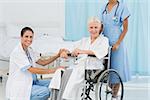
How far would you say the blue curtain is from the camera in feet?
15.0

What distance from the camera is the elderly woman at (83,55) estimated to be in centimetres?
254

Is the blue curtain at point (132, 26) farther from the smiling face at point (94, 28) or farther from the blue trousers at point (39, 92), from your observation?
the blue trousers at point (39, 92)

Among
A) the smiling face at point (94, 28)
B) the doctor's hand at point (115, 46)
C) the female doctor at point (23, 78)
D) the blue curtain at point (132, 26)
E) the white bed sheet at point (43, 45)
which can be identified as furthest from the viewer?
the blue curtain at point (132, 26)

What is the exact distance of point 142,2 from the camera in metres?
4.57

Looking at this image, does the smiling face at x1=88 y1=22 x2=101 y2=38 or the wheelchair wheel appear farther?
the smiling face at x1=88 y1=22 x2=101 y2=38

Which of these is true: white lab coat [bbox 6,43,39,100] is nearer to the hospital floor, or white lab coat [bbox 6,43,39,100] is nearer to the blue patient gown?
the blue patient gown

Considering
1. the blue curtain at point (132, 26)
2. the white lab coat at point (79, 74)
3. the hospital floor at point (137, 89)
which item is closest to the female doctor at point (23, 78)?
the white lab coat at point (79, 74)

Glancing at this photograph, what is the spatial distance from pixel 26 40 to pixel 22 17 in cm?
240

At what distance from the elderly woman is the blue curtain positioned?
1861mm

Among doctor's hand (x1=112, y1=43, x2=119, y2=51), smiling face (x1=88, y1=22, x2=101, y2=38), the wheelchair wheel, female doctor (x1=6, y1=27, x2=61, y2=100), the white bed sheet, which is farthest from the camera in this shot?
the white bed sheet

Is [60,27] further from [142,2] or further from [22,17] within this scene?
[142,2]

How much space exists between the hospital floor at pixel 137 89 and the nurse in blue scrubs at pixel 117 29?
2.66ft

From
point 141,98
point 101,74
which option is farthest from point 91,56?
point 141,98

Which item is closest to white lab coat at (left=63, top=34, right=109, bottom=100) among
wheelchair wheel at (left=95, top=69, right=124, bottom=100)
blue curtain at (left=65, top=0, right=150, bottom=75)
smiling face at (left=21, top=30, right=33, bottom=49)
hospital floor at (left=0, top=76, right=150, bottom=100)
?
wheelchair wheel at (left=95, top=69, right=124, bottom=100)
